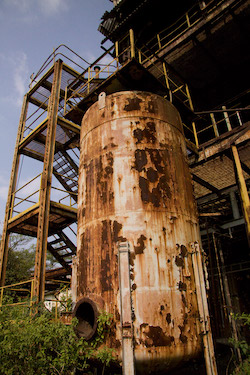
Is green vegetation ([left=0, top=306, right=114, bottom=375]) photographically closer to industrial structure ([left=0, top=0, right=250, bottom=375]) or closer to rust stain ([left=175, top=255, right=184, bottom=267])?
industrial structure ([left=0, top=0, right=250, bottom=375])

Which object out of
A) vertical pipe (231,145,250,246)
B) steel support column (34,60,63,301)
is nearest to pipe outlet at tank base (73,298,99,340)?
steel support column (34,60,63,301)

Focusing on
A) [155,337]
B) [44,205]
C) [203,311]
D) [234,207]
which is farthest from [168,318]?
[234,207]

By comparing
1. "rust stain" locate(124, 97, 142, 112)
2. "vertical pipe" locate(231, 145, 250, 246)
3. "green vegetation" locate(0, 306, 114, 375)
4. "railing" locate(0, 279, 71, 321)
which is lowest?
"green vegetation" locate(0, 306, 114, 375)

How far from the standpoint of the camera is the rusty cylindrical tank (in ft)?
14.4

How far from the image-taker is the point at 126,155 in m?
5.49

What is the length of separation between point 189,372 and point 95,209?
663 cm

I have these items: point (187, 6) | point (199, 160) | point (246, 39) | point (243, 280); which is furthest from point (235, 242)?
point (187, 6)

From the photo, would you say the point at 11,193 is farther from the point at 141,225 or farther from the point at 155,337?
the point at 155,337

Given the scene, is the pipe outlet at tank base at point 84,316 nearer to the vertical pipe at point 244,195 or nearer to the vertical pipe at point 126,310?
the vertical pipe at point 126,310

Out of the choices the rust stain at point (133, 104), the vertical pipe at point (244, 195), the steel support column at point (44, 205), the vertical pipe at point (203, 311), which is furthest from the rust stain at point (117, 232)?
the steel support column at point (44, 205)

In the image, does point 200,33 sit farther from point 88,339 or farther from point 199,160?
point 88,339

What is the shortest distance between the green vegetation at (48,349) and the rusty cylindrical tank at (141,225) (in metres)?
0.23

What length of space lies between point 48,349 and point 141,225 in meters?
2.72

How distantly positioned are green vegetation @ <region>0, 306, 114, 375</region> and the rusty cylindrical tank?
227 millimetres
